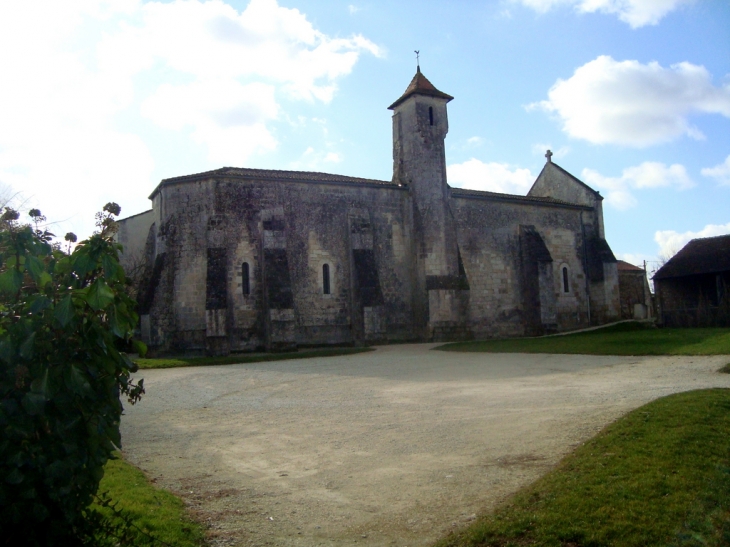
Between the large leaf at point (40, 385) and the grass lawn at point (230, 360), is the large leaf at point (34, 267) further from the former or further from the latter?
the grass lawn at point (230, 360)

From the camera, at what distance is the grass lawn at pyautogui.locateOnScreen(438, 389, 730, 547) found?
182 inches

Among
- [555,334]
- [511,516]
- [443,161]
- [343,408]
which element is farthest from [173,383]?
[555,334]

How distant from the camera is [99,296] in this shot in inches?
148

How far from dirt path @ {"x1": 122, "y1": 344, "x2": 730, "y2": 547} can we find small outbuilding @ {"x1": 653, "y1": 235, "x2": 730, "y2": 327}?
17368 millimetres

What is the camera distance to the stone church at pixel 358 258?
2380cm

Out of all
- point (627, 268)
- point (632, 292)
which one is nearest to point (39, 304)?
point (632, 292)

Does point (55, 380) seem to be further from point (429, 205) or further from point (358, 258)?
point (429, 205)

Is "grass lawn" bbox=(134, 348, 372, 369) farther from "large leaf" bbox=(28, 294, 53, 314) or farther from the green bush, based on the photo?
→ "large leaf" bbox=(28, 294, 53, 314)

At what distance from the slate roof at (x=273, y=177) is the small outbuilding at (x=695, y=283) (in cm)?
1716

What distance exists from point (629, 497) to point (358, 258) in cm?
2052

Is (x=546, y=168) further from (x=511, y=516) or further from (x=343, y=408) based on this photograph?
(x=511, y=516)

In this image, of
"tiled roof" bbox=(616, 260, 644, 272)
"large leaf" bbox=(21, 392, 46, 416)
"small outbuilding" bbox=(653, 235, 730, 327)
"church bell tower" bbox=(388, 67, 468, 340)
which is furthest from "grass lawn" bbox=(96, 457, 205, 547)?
"tiled roof" bbox=(616, 260, 644, 272)

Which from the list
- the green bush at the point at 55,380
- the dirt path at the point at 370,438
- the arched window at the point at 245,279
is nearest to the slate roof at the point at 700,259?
the dirt path at the point at 370,438

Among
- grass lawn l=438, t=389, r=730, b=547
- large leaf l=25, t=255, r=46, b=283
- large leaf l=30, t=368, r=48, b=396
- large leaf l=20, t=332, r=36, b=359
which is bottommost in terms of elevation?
grass lawn l=438, t=389, r=730, b=547
